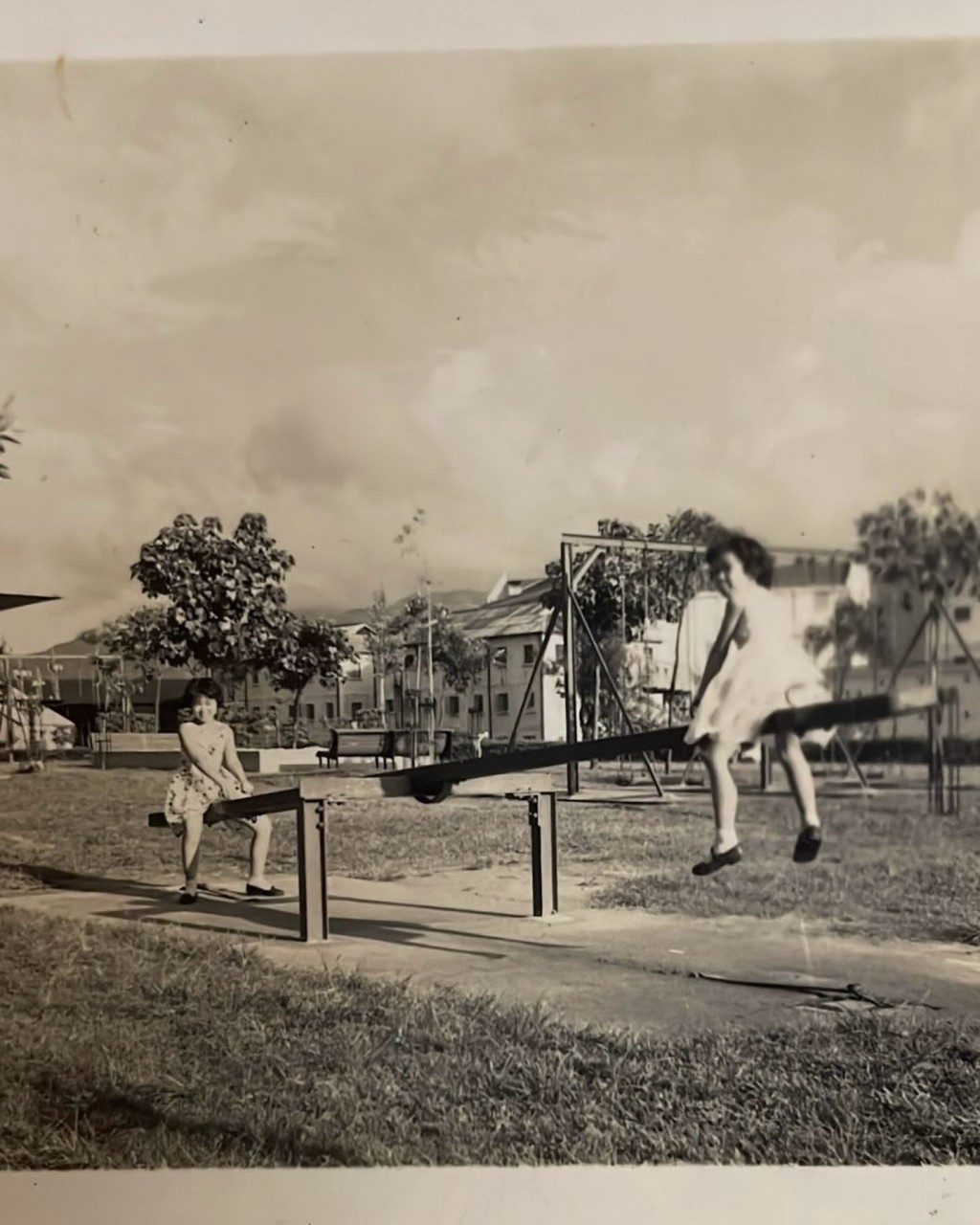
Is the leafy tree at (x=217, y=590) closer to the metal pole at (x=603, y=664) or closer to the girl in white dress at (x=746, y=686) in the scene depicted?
the metal pole at (x=603, y=664)

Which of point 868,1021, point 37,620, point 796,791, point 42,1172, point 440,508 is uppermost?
point 440,508

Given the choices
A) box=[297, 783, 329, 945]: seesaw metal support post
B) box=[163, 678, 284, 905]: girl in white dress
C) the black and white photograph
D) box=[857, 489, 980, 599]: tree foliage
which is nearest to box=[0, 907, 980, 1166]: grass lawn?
the black and white photograph

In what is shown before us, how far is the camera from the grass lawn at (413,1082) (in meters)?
3.19

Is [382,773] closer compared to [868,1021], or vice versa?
[868,1021]

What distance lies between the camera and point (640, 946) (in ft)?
11.1

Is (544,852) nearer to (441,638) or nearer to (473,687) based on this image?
(473,687)

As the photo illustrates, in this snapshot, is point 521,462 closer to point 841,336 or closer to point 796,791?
point 841,336

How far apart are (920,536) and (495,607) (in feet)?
3.82

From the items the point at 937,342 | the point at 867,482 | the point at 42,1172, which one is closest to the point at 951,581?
the point at 867,482

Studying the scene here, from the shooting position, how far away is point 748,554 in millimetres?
3320

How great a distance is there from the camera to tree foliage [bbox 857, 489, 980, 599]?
326 centimetres

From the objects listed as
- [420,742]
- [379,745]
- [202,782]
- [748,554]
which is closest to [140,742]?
[202,782]

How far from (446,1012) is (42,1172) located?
3.91 feet

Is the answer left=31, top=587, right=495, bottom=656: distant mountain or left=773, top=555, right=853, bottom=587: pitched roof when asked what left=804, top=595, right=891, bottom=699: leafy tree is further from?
left=31, top=587, right=495, bottom=656: distant mountain
